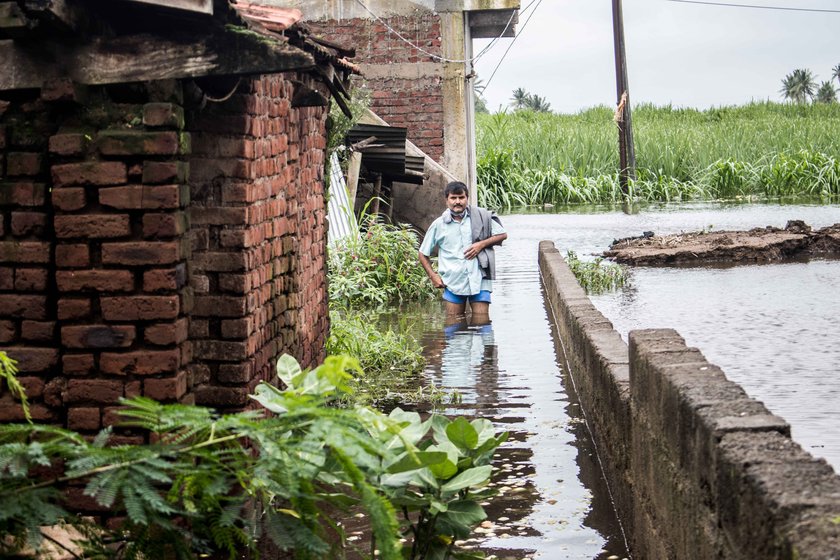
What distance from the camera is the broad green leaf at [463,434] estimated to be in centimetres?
399

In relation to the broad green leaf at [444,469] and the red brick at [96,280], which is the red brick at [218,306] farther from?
the broad green leaf at [444,469]

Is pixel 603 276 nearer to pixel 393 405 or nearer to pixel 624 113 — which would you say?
pixel 393 405

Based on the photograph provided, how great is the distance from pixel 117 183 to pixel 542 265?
11.0 metres

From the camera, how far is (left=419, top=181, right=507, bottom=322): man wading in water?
11.4 m

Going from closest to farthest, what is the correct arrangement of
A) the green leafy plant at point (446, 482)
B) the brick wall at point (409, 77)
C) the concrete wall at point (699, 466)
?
the concrete wall at point (699, 466) < the green leafy plant at point (446, 482) < the brick wall at point (409, 77)

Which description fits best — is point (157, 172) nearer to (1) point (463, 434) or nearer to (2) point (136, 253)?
(2) point (136, 253)

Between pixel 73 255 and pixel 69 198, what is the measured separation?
23 centimetres

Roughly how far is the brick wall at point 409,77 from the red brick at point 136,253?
14246 mm

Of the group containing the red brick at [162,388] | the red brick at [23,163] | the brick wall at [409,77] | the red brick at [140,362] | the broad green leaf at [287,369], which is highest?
the brick wall at [409,77]

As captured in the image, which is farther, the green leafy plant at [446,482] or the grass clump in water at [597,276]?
the grass clump in water at [597,276]

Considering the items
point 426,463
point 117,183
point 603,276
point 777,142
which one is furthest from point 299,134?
point 777,142

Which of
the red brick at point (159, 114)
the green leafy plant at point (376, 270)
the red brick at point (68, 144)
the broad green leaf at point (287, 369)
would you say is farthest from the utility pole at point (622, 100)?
the broad green leaf at point (287, 369)

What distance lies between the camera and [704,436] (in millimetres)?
3572

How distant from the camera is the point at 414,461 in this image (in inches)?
133
